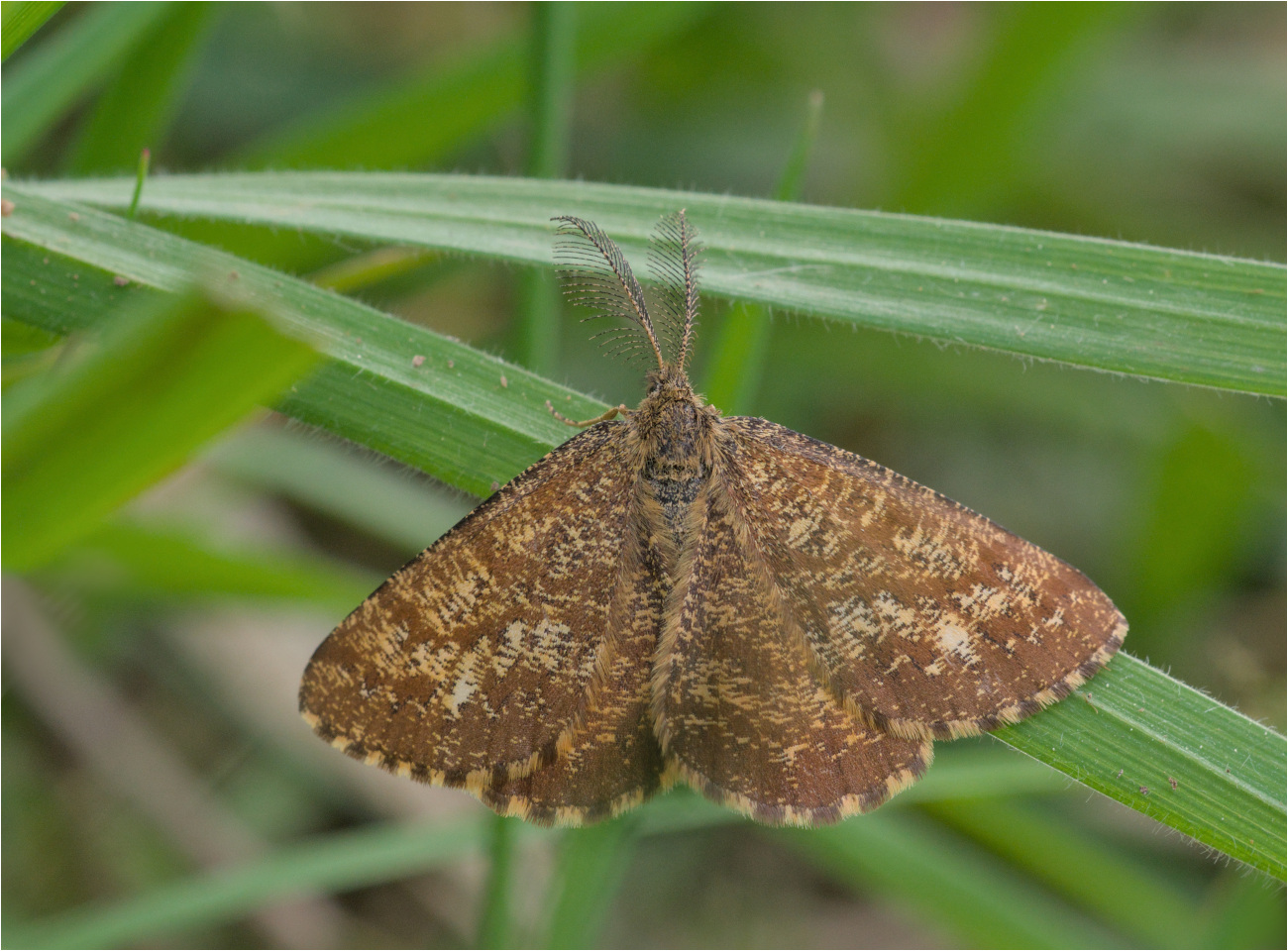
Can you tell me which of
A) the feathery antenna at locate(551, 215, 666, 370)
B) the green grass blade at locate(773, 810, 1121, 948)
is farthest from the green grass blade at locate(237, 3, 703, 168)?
the green grass blade at locate(773, 810, 1121, 948)

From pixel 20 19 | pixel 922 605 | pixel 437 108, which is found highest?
pixel 437 108

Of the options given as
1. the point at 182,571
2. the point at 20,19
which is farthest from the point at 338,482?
the point at 20,19

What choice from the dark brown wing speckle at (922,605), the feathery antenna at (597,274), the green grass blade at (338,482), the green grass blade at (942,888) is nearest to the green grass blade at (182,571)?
the green grass blade at (338,482)

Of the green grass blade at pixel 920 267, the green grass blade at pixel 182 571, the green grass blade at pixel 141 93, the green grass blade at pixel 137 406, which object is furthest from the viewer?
the green grass blade at pixel 182 571

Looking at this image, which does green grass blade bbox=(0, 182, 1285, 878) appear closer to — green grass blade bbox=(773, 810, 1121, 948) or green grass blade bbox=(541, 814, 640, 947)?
green grass blade bbox=(541, 814, 640, 947)

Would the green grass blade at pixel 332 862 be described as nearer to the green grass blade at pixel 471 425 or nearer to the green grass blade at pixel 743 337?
the green grass blade at pixel 471 425

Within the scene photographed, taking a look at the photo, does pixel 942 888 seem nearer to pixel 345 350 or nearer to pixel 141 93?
pixel 345 350
